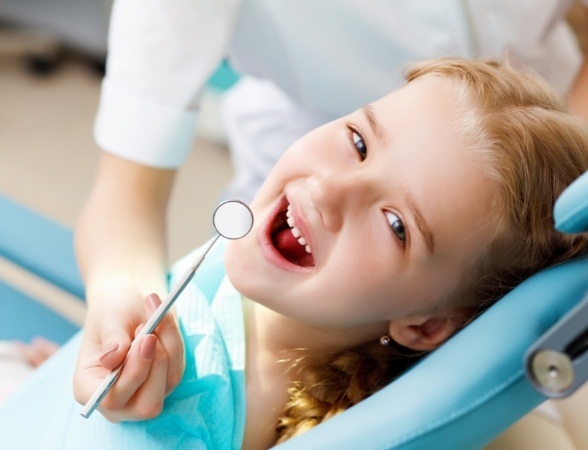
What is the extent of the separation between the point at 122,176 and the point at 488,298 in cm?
53

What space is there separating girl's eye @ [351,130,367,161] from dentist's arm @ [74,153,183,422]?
0.87 feet

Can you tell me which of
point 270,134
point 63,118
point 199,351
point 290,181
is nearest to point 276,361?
point 199,351

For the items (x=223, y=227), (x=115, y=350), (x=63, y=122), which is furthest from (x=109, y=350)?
(x=63, y=122)

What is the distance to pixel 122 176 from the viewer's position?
3.76 ft

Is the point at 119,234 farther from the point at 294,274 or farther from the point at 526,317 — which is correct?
the point at 526,317

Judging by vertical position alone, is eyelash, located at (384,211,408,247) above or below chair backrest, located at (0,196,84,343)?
above

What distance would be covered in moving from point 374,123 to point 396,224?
0.38ft

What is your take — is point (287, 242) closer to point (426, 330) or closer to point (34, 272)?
point (426, 330)

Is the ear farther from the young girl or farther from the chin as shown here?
the chin

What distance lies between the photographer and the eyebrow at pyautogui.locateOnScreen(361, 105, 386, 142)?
34.4 inches

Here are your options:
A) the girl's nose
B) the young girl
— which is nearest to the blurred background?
the young girl

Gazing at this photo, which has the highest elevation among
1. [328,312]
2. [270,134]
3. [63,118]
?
[328,312]

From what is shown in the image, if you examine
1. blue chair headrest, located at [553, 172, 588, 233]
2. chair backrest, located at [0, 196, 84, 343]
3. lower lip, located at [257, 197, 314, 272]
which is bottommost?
chair backrest, located at [0, 196, 84, 343]

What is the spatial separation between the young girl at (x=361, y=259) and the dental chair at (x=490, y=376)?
0.10 metres
